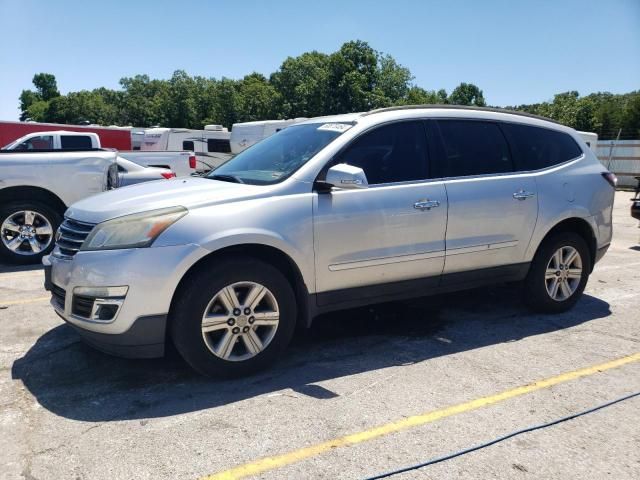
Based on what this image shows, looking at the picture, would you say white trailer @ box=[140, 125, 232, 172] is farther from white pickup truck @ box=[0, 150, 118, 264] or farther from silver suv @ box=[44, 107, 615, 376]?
silver suv @ box=[44, 107, 615, 376]

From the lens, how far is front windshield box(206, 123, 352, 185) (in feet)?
13.0

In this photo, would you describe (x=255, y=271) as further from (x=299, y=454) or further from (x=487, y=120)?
(x=487, y=120)

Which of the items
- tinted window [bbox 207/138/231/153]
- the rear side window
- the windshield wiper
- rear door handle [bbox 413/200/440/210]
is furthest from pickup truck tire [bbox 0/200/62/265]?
tinted window [bbox 207/138/231/153]

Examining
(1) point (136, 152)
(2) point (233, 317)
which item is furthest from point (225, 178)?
(1) point (136, 152)

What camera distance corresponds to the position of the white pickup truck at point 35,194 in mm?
7090

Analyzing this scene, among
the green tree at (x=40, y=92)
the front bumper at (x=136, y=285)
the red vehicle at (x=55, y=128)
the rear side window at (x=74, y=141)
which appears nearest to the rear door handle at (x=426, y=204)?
the front bumper at (x=136, y=285)

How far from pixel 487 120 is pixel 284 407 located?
3.07m

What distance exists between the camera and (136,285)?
3.23 m

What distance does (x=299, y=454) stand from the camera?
2744mm

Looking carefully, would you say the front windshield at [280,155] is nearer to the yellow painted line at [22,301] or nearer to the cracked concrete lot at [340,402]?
the cracked concrete lot at [340,402]

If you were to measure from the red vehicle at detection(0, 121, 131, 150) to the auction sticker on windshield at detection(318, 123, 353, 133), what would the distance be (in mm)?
17942

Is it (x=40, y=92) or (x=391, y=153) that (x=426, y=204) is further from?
(x=40, y=92)

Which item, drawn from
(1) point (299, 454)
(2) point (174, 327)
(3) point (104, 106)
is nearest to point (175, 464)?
(1) point (299, 454)

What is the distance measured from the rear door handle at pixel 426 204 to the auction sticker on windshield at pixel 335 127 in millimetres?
782
